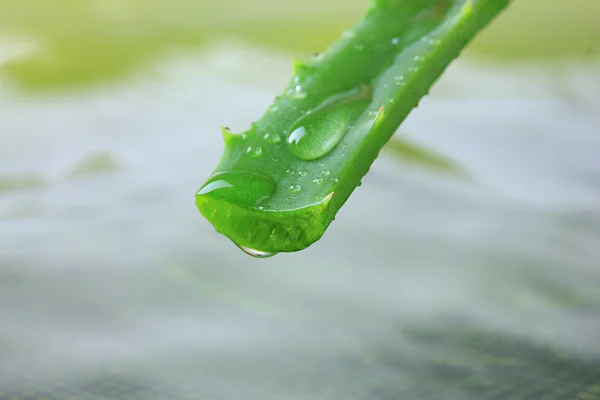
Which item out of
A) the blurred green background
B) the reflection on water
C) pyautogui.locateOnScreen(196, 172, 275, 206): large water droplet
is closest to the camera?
pyautogui.locateOnScreen(196, 172, 275, 206): large water droplet

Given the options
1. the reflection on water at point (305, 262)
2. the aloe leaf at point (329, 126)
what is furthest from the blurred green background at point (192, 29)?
the aloe leaf at point (329, 126)

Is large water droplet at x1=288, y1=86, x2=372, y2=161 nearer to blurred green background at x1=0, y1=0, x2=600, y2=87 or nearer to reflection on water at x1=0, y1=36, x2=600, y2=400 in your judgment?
reflection on water at x1=0, y1=36, x2=600, y2=400

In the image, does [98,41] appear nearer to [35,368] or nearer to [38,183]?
[38,183]

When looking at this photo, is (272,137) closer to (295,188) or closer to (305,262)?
(295,188)

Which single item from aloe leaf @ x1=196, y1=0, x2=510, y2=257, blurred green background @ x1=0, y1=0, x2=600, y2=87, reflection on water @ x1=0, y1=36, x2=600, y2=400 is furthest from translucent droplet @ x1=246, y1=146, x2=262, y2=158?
blurred green background @ x1=0, y1=0, x2=600, y2=87

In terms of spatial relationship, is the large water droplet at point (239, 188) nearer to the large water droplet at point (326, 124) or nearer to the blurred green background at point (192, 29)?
the large water droplet at point (326, 124)

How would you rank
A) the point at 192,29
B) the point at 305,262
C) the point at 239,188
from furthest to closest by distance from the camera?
the point at 192,29 → the point at 305,262 → the point at 239,188

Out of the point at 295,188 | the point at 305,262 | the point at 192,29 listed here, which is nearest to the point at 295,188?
the point at 295,188
